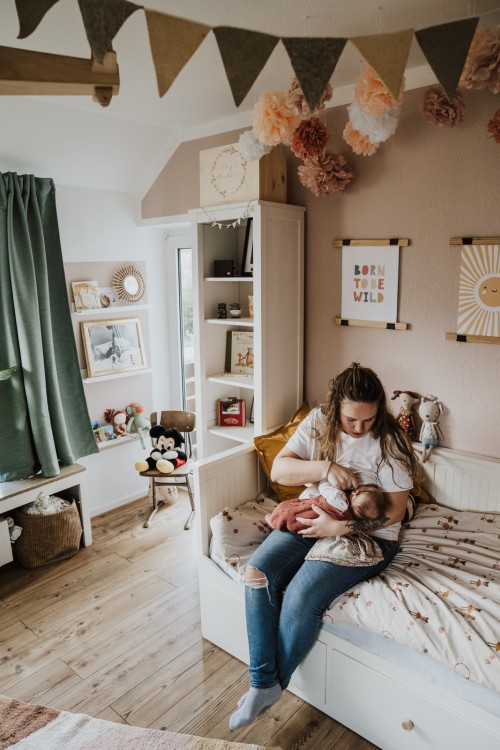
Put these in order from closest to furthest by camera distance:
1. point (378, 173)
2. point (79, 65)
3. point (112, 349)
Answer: point (79, 65), point (378, 173), point (112, 349)

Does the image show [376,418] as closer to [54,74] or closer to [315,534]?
[315,534]

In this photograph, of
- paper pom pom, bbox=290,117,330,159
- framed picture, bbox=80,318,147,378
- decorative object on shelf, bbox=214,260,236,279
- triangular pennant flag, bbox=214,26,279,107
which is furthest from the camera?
framed picture, bbox=80,318,147,378

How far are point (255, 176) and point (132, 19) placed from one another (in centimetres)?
87

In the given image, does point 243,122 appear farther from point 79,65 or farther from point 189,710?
point 189,710

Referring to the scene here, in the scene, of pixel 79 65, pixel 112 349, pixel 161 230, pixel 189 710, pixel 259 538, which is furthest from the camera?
pixel 161 230

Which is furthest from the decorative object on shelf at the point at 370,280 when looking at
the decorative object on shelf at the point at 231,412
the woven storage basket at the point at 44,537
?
the woven storage basket at the point at 44,537

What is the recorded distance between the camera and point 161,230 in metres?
3.81

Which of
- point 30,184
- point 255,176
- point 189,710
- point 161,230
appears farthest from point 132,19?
point 189,710

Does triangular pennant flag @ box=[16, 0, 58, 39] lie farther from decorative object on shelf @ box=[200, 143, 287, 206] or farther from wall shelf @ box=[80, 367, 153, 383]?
wall shelf @ box=[80, 367, 153, 383]

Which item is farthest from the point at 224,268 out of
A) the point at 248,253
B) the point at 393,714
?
the point at 393,714

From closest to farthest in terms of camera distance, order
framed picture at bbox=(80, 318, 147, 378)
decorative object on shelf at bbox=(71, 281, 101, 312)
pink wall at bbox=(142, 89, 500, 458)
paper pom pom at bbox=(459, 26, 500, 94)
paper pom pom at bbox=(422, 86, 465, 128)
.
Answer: paper pom pom at bbox=(459, 26, 500, 94), paper pom pom at bbox=(422, 86, 465, 128), pink wall at bbox=(142, 89, 500, 458), decorative object on shelf at bbox=(71, 281, 101, 312), framed picture at bbox=(80, 318, 147, 378)

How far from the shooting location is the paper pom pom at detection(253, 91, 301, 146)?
2.17 meters

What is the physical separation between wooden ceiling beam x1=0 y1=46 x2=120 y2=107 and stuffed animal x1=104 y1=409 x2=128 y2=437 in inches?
104

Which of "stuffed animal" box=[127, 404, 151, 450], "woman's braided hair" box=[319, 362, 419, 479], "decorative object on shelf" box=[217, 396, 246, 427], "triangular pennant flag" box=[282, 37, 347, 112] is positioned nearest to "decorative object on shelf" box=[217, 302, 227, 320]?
"decorative object on shelf" box=[217, 396, 246, 427]
